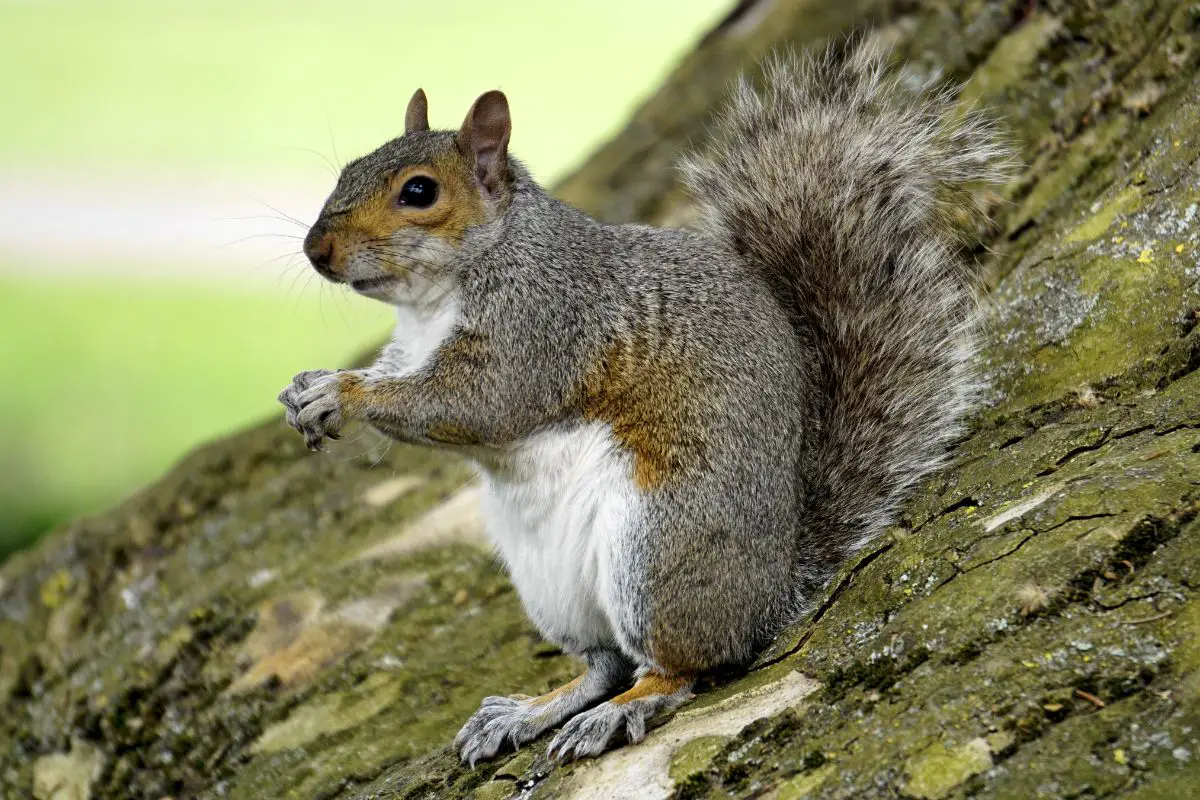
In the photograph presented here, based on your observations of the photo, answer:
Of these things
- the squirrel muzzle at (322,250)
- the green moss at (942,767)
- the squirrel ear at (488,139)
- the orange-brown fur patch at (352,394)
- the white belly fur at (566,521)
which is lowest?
the green moss at (942,767)

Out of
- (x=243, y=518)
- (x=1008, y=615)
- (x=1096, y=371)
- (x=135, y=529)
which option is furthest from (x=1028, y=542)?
(x=135, y=529)

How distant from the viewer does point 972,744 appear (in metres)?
1.49

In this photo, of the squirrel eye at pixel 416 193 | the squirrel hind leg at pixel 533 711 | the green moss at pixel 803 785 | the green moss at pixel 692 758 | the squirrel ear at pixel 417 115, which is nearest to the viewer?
the green moss at pixel 803 785

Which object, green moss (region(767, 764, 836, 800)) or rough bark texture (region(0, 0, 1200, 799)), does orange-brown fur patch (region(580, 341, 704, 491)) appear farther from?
green moss (region(767, 764, 836, 800))

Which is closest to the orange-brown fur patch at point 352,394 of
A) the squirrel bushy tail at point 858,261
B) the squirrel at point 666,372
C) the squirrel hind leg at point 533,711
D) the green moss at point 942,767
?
the squirrel at point 666,372

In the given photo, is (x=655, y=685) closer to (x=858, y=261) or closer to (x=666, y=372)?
(x=666, y=372)

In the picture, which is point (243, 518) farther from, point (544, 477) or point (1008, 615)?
point (1008, 615)

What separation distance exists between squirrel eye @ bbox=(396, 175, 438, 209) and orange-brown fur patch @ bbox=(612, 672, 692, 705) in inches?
36.6

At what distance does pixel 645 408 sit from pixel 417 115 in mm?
927

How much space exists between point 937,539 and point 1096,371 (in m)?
0.52

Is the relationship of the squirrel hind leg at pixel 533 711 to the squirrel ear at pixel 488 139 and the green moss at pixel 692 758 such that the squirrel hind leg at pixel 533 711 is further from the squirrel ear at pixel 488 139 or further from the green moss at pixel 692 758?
the squirrel ear at pixel 488 139

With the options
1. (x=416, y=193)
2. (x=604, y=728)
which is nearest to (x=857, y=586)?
(x=604, y=728)

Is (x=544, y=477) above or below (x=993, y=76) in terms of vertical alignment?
below

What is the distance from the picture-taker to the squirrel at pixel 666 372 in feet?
6.44
